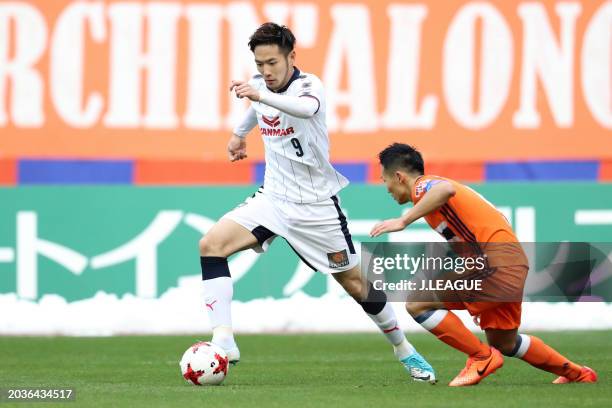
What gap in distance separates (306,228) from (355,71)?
15.2 ft

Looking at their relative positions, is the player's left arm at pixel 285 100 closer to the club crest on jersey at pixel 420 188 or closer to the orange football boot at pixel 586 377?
the club crest on jersey at pixel 420 188

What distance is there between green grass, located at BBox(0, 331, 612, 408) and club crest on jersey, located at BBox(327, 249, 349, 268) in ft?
2.29

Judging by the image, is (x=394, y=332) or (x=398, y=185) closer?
(x=398, y=185)

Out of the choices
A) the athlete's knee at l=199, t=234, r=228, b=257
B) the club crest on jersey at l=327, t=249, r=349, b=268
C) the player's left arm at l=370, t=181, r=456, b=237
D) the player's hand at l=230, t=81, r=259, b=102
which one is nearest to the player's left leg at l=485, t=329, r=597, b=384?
the player's left arm at l=370, t=181, r=456, b=237

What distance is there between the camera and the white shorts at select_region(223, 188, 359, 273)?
8.16 m

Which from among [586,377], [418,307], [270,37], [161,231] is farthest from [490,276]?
[161,231]

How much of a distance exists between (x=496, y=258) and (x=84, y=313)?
17.2ft

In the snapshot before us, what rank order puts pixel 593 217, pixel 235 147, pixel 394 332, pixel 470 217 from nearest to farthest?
pixel 470 217
pixel 394 332
pixel 235 147
pixel 593 217

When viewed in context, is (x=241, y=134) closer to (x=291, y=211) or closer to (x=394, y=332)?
(x=291, y=211)

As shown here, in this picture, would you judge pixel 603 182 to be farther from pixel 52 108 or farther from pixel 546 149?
pixel 52 108

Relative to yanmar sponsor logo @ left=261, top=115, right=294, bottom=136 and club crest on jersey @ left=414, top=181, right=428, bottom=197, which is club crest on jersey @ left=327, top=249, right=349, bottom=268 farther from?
club crest on jersey @ left=414, top=181, right=428, bottom=197

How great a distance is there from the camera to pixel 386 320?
816 cm

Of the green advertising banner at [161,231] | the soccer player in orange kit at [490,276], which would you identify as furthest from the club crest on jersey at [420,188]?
the green advertising banner at [161,231]

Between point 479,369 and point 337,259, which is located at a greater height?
point 337,259
